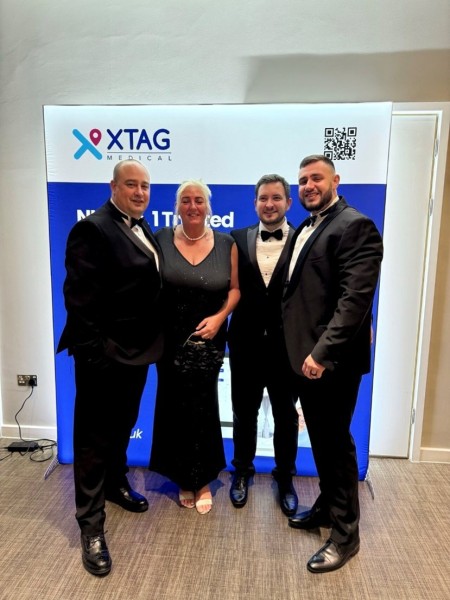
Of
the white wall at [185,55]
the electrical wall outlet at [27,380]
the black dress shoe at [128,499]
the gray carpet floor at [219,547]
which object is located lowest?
the gray carpet floor at [219,547]

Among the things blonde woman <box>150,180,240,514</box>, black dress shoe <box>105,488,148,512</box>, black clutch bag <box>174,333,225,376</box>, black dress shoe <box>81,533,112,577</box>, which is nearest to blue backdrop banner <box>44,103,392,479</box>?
blonde woman <box>150,180,240,514</box>

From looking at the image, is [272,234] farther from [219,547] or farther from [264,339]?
[219,547]

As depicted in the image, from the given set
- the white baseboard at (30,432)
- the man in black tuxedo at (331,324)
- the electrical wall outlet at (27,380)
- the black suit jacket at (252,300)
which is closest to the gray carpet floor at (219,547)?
the man in black tuxedo at (331,324)

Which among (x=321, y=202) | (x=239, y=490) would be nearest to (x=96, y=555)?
(x=239, y=490)

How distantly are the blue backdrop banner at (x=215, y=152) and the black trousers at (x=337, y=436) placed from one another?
708 millimetres

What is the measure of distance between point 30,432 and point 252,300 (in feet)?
6.53

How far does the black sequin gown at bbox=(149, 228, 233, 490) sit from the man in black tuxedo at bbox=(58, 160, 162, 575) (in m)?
0.10

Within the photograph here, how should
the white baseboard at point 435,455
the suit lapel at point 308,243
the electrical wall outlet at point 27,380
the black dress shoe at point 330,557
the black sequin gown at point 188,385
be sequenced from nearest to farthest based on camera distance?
the suit lapel at point 308,243 → the black dress shoe at point 330,557 → the black sequin gown at point 188,385 → the white baseboard at point 435,455 → the electrical wall outlet at point 27,380

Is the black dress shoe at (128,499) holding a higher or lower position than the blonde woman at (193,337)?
lower

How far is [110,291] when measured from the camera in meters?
1.95

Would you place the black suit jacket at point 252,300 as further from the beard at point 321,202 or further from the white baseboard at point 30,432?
the white baseboard at point 30,432

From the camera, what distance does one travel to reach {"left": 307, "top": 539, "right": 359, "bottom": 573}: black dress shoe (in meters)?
1.97

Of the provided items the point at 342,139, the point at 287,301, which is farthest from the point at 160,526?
the point at 342,139

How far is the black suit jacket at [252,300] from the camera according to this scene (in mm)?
2170
